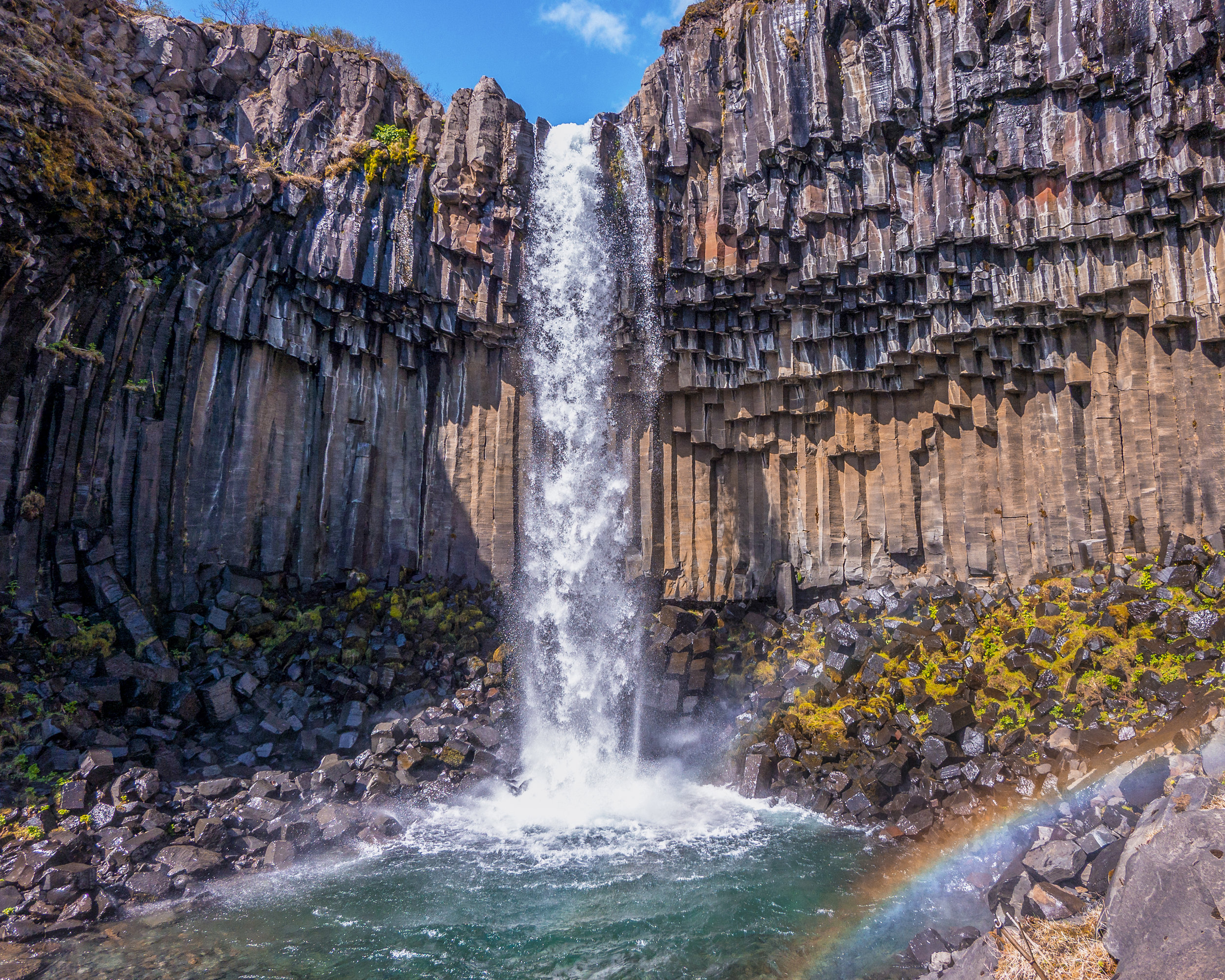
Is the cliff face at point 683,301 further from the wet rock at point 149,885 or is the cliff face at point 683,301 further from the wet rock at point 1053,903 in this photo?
the wet rock at point 1053,903

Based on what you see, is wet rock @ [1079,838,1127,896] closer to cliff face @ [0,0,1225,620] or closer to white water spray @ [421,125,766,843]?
cliff face @ [0,0,1225,620]

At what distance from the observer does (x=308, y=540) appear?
51.1ft

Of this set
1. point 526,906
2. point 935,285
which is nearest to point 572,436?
point 935,285

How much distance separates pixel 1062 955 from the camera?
5.82 metres

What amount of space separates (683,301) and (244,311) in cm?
879

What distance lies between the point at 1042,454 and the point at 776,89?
8.48 meters

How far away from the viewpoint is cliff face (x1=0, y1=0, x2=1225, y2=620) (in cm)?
1191

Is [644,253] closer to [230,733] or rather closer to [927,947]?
[230,733]

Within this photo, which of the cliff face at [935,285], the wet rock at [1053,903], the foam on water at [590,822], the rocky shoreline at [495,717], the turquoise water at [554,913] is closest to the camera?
the wet rock at [1053,903]

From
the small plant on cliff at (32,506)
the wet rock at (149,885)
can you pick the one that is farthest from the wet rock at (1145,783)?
the small plant on cliff at (32,506)

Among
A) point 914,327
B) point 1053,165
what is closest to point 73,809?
point 914,327

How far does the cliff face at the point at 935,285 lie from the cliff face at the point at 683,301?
6 cm

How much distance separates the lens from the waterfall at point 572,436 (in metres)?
15.9

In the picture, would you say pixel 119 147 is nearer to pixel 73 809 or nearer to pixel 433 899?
pixel 73 809
